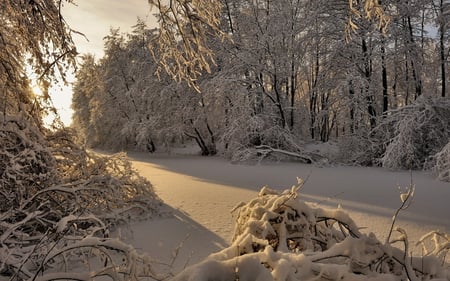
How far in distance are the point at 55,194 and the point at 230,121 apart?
41.5 ft

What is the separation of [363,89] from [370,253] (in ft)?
49.6

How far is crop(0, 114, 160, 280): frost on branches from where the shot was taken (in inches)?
144

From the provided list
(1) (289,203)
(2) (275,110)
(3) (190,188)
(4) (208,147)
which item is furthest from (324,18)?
(1) (289,203)

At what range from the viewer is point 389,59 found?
52.6ft

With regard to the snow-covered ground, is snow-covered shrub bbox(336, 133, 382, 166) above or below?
above

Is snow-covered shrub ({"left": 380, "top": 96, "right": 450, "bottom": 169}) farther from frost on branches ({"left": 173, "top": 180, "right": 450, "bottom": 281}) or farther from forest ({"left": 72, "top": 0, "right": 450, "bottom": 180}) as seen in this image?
frost on branches ({"left": 173, "top": 180, "right": 450, "bottom": 281})

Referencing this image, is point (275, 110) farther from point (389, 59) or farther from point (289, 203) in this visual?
point (289, 203)

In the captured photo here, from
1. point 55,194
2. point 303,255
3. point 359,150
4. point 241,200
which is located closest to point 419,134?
point 359,150

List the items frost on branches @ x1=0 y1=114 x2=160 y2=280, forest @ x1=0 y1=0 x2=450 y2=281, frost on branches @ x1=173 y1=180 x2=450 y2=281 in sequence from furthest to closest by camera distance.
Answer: frost on branches @ x1=0 y1=114 x2=160 y2=280 → forest @ x1=0 y1=0 x2=450 y2=281 → frost on branches @ x1=173 y1=180 x2=450 y2=281

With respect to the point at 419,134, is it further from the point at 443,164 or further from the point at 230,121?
the point at 230,121

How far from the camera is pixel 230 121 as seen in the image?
17.3 metres

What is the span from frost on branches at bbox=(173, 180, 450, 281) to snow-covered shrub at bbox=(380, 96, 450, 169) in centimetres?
1060

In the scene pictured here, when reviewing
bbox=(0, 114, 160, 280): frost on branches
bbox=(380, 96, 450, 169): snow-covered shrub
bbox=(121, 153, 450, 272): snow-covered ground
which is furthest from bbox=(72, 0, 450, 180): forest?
bbox=(0, 114, 160, 280): frost on branches

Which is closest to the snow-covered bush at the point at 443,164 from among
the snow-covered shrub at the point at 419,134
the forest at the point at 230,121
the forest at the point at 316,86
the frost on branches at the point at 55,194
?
the forest at the point at 230,121
